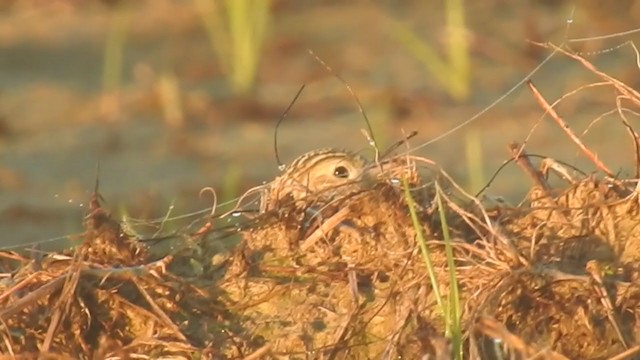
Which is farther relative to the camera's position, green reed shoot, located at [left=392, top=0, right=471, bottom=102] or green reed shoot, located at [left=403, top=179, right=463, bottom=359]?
green reed shoot, located at [left=392, top=0, right=471, bottom=102]

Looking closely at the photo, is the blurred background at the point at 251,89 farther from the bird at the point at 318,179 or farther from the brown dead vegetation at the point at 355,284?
the brown dead vegetation at the point at 355,284

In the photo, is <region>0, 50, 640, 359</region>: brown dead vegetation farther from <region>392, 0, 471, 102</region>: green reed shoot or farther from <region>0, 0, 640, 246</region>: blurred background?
<region>392, 0, 471, 102</region>: green reed shoot

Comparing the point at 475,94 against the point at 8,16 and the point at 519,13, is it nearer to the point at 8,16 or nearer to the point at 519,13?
the point at 519,13

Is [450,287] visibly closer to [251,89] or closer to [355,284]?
[355,284]

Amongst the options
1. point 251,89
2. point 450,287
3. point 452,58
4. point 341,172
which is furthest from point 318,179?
point 251,89

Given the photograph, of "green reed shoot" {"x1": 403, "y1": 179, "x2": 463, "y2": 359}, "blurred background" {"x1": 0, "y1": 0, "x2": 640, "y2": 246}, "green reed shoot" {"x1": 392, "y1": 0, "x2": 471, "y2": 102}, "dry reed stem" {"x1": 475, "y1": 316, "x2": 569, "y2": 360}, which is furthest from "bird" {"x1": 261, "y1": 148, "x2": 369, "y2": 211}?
"green reed shoot" {"x1": 392, "y1": 0, "x2": 471, "y2": 102}
